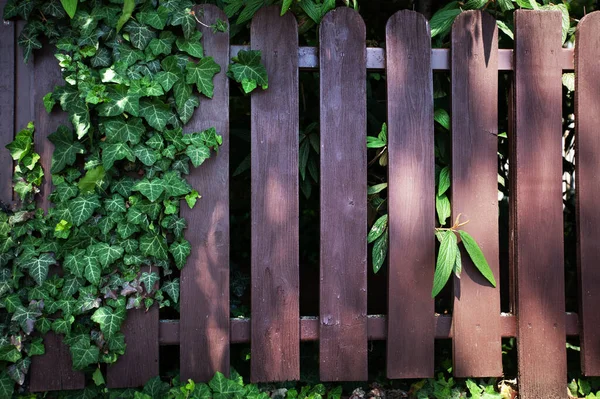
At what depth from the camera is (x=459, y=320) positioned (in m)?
2.35

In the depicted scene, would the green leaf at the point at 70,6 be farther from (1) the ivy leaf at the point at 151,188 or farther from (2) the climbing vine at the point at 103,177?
(1) the ivy leaf at the point at 151,188

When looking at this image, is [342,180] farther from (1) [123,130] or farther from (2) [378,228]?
(1) [123,130]

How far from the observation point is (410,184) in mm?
2328

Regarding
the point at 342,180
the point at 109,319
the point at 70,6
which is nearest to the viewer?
the point at 70,6

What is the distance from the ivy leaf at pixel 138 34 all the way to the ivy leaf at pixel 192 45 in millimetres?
122

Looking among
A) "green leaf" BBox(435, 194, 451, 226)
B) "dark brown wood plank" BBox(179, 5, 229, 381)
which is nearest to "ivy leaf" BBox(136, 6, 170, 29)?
"dark brown wood plank" BBox(179, 5, 229, 381)

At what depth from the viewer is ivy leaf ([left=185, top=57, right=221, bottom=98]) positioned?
2215 mm

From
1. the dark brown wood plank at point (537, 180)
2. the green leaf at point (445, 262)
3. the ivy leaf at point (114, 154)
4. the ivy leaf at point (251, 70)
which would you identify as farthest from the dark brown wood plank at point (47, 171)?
the dark brown wood plank at point (537, 180)

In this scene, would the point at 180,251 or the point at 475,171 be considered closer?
the point at 180,251

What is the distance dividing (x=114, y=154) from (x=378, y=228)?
3.58 feet

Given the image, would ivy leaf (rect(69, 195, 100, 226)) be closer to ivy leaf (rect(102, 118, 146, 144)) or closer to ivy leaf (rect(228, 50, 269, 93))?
ivy leaf (rect(102, 118, 146, 144))

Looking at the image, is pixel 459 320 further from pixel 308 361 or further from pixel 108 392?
pixel 108 392

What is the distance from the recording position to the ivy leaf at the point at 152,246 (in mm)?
2199

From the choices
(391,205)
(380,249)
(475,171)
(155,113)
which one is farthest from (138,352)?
(475,171)
